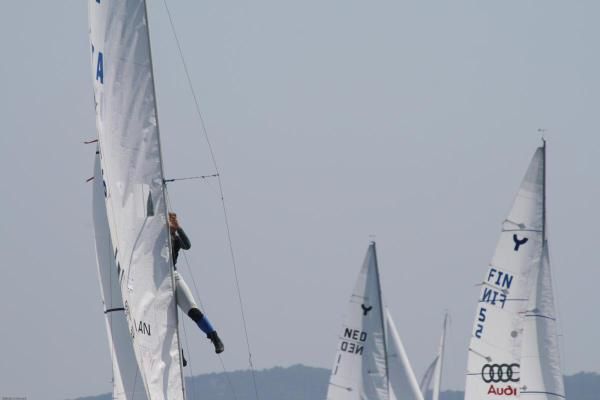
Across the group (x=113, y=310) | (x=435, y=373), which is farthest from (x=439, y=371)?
(x=113, y=310)

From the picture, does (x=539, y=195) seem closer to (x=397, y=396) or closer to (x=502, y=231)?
(x=502, y=231)

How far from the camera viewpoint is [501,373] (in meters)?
36.4

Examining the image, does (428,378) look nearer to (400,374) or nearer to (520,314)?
(400,374)

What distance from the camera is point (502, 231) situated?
117 ft

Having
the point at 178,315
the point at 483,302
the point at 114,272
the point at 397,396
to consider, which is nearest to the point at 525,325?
the point at 483,302

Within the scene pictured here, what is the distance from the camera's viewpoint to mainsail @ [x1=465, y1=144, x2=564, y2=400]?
1393 inches

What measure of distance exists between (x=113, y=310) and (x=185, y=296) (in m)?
3.39

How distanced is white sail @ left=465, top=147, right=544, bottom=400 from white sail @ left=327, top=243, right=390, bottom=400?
27.2ft

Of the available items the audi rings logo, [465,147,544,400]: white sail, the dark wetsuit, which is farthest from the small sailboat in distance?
the dark wetsuit

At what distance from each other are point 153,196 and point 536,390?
850 inches

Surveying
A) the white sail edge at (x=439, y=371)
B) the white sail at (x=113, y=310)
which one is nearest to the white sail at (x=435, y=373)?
the white sail edge at (x=439, y=371)

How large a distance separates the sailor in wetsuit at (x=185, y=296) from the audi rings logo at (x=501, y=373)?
20.5 m

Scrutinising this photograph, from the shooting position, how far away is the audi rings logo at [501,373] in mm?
36250

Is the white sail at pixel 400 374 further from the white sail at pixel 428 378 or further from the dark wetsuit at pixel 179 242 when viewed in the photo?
the dark wetsuit at pixel 179 242
